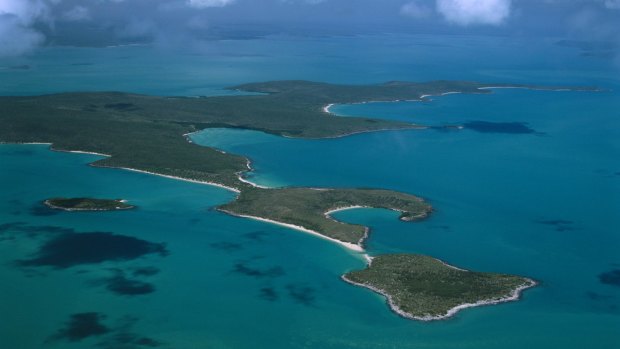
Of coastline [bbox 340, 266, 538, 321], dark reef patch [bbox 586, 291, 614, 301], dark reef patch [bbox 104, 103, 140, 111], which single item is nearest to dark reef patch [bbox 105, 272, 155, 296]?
coastline [bbox 340, 266, 538, 321]

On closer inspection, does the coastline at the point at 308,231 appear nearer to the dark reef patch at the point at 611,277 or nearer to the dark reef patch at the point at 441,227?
Answer: the dark reef patch at the point at 441,227

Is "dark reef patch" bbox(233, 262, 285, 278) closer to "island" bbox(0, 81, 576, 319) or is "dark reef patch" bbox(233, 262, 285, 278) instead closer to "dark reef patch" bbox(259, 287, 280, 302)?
→ "dark reef patch" bbox(259, 287, 280, 302)

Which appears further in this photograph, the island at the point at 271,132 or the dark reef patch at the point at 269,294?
the island at the point at 271,132

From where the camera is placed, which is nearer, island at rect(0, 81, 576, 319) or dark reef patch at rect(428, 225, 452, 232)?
island at rect(0, 81, 576, 319)

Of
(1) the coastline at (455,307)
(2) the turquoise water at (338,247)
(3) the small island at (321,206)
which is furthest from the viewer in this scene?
(3) the small island at (321,206)

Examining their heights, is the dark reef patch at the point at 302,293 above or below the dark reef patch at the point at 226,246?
below

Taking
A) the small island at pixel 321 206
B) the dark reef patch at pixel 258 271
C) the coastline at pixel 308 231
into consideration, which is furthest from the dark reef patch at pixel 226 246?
the small island at pixel 321 206
